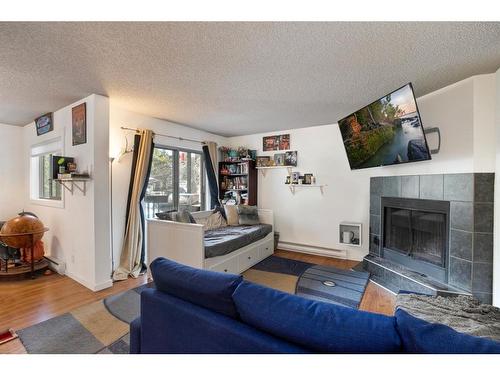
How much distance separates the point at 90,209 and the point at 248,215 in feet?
7.88

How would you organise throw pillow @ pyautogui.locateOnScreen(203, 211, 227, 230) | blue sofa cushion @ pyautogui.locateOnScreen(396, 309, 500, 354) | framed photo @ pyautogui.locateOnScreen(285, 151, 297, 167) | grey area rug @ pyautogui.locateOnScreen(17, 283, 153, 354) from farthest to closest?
framed photo @ pyautogui.locateOnScreen(285, 151, 297, 167) → throw pillow @ pyautogui.locateOnScreen(203, 211, 227, 230) → grey area rug @ pyautogui.locateOnScreen(17, 283, 153, 354) → blue sofa cushion @ pyautogui.locateOnScreen(396, 309, 500, 354)

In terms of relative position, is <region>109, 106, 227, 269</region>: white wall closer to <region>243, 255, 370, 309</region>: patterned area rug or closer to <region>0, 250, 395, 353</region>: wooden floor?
<region>0, 250, 395, 353</region>: wooden floor

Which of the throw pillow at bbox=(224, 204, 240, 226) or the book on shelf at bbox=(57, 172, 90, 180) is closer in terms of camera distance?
the book on shelf at bbox=(57, 172, 90, 180)

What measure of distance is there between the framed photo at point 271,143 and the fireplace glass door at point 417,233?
7.40 feet

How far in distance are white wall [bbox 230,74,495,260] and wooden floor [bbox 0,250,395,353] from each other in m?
1.35

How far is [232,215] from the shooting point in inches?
169

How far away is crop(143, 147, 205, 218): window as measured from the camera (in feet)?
12.6

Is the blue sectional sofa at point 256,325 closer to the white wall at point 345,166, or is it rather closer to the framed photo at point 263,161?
the white wall at point 345,166

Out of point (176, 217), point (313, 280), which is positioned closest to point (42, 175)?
point (176, 217)

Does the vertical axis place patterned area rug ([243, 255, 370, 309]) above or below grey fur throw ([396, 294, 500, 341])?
below

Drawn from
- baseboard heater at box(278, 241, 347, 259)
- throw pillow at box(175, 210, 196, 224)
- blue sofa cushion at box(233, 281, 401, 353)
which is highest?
throw pillow at box(175, 210, 196, 224)

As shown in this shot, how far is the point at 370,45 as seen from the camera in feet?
5.84

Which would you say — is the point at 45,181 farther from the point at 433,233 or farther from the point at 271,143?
the point at 433,233

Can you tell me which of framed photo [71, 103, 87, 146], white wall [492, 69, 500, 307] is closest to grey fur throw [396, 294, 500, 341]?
white wall [492, 69, 500, 307]
